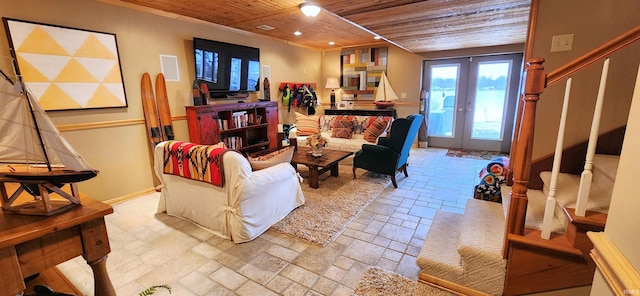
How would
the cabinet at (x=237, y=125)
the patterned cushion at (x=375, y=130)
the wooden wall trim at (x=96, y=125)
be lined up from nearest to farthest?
the wooden wall trim at (x=96, y=125) → the cabinet at (x=237, y=125) → the patterned cushion at (x=375, y=130)

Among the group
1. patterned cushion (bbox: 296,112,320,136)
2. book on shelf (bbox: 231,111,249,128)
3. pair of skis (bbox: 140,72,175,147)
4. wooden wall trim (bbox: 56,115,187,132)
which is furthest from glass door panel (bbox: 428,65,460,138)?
wooden wall trim (bbox: 56,115,187,132)

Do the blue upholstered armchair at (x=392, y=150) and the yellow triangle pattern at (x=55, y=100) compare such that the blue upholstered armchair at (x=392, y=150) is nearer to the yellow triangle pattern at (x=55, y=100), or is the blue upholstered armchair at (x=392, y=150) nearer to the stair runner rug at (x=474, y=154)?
the stair runner rug at (x=474, y=154)

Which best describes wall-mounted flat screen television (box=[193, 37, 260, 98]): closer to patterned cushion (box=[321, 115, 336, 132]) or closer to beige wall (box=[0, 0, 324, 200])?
beige wall (box=[0, 0, 324, 200])

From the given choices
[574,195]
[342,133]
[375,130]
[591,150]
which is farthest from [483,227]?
[342,133]

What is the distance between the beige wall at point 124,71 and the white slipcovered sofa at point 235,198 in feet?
3.11

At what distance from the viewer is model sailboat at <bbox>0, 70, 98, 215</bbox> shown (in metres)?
0.97

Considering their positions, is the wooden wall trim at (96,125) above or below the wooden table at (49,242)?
above

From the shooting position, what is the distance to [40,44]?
268cm

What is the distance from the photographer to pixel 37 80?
8.81ft

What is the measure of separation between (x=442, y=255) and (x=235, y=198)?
1.60 metres

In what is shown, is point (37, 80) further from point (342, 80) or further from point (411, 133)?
point (342, 80)

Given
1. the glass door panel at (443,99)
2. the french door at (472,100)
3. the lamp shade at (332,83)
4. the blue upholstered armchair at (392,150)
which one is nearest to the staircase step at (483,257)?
the blue upholstered armchair at (392,150)

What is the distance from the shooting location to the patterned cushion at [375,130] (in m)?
4.68

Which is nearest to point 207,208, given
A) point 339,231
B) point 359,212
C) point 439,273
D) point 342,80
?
point 339,231
